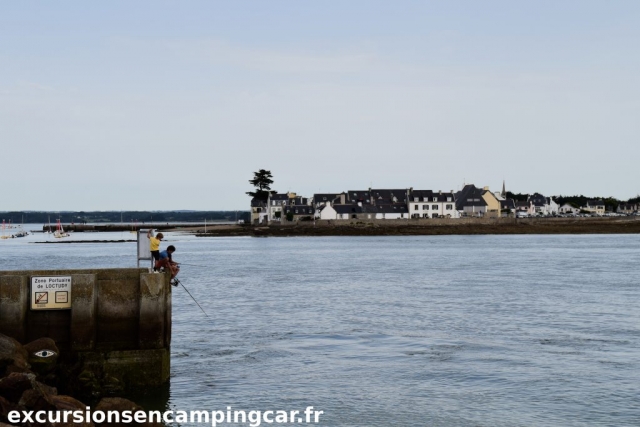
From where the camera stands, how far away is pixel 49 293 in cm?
1820

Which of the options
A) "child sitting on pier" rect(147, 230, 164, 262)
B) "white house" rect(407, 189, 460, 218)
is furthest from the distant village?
"child sitting on pier" rect(147, 230, 164, 262)

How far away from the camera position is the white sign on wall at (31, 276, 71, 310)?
18172mm

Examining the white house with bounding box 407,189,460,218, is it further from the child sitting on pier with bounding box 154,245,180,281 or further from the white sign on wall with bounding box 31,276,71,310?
the white sign on wall with bounding box 31,276,71,310

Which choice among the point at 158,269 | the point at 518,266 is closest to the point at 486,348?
the point at 158,269

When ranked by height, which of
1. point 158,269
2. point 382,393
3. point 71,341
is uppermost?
point 158,269

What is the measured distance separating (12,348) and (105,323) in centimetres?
236

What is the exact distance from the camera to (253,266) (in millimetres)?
68938

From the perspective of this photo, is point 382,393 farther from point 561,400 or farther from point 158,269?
point 158,269

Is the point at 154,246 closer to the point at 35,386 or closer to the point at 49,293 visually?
the point at 49,293

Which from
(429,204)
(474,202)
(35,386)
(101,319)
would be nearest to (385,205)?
(429,204)

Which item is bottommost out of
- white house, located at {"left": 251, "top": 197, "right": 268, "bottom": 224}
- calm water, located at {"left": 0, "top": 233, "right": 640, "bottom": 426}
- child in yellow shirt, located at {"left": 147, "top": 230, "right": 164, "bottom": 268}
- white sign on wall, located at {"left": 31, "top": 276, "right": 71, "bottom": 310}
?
calm water, located at {"left": 0, "top": 233, "right": 640, "bottom": 426}

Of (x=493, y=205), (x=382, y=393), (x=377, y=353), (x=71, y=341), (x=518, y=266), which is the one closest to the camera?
(x=71, y=341)

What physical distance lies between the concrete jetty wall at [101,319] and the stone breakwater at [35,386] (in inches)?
29.9

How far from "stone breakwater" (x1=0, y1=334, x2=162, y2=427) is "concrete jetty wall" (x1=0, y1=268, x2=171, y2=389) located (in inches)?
29.9
